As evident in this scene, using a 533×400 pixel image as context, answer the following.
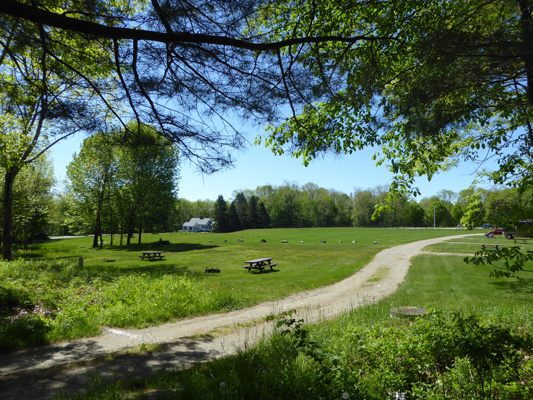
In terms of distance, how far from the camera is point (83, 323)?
6.50m

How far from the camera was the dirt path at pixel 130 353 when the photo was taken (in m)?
4.08

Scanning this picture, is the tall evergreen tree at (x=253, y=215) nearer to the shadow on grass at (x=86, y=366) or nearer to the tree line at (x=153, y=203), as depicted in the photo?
the tree line at (x=153, y=203)

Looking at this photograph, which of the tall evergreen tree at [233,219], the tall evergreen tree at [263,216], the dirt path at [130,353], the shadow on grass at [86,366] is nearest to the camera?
the shadow on grass at [86,366]

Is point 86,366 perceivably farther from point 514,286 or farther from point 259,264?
point 514,286

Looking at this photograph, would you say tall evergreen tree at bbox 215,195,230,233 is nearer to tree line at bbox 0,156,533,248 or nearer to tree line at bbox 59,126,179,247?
tree line at bbox 0,156,533,248

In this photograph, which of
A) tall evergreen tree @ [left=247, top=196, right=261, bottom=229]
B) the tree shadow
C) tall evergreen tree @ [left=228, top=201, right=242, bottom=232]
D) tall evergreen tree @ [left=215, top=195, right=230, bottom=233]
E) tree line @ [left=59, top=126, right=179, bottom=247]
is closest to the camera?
the tree shadow

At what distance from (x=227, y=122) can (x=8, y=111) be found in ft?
19.2

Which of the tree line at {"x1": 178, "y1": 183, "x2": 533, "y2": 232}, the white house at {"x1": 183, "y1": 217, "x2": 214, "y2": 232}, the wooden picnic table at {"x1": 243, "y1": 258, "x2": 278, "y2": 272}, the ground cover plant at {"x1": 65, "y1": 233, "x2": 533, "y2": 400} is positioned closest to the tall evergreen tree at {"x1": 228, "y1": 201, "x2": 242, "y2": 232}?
the tree line at {"x1": 178, "y1": 183, "x2": 533, "y2": 232}

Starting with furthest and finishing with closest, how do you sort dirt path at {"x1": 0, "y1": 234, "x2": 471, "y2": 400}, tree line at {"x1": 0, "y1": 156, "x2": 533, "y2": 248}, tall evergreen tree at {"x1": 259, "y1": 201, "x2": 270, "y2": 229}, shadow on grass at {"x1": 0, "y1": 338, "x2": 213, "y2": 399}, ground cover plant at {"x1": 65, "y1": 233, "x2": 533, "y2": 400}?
1. tall evergreen tree at {"x1": 259, "y1": 201, "x2": 270, "y2": 229}
2. tree line at {"x1": 0, "y1": 156, "x2": 533, "y2": 248}
3. dirt path at {"x1": 0, "y1": 234, "x2": 471, "y2": 400}
4. shadow on grass at {"x1": 0, "y1": 338, "x2": 213, "y2": 399}
5. ground cover plant at {"x1": 65, "y1": 233, "x2": 533, "y2": 400}

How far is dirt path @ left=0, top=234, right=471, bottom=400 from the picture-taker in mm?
4082

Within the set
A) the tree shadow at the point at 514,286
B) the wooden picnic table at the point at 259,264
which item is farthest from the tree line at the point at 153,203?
the wooden picnic table at the point at 259,264

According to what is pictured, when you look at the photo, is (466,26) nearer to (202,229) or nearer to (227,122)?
(227,122)

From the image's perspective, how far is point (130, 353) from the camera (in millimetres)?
5184

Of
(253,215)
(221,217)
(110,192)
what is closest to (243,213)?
(253,215)
